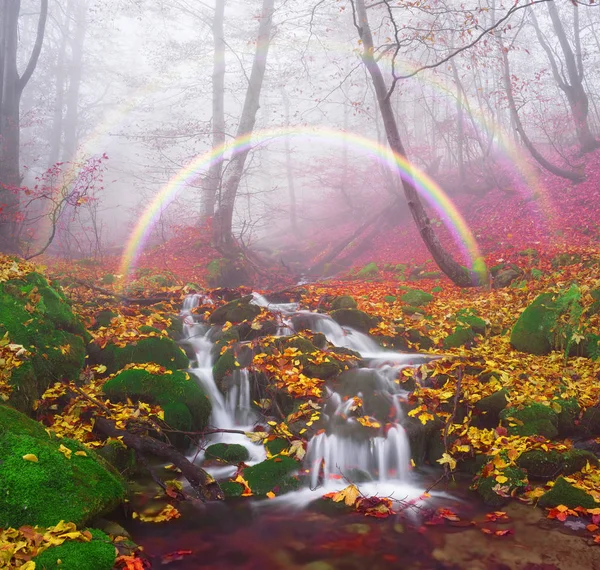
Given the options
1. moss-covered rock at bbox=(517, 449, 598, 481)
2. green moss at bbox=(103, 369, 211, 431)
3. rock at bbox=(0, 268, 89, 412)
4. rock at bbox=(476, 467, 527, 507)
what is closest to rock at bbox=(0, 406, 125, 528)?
rock at bbox=(0, 268, 89, 412)

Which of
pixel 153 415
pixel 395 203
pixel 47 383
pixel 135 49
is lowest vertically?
pixel 153 415

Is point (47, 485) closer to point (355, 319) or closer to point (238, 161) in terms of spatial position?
point (355, 319)

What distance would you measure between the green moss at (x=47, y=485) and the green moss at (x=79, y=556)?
1.03 ft

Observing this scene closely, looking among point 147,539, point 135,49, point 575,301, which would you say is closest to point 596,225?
point 575,301

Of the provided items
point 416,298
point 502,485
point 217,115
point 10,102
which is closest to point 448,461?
point 502,485

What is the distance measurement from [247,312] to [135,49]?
39719 millimetres

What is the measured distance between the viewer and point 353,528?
4.13m

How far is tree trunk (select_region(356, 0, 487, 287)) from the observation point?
1052 cm

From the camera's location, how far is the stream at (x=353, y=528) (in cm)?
361

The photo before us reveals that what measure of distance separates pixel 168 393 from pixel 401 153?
25.8 ft

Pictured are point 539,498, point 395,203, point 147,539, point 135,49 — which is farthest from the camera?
point 135,49

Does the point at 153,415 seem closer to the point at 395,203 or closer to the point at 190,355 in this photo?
the point at 190,355

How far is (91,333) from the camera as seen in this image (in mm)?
7125

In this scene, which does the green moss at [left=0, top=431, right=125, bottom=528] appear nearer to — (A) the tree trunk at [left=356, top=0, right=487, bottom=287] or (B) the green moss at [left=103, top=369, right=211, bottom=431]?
(B) the green moss at [left=103, top=369, right=211, bottom=431]
